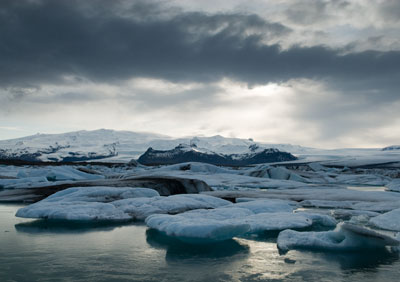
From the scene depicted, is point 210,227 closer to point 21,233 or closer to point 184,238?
point 184,238

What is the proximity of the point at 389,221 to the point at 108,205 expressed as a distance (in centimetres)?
721

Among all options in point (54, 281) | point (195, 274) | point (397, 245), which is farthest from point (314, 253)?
point (54, 281)

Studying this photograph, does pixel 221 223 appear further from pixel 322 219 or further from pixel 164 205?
pixel 164 205

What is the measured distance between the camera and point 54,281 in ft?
14.1

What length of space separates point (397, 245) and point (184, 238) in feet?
12.1

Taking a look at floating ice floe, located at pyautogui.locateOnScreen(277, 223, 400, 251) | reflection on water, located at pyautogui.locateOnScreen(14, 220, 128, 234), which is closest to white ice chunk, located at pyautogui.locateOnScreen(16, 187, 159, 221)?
reflection on water, located at pyautogui.locateOnScreen(14, 220, 128, 234)

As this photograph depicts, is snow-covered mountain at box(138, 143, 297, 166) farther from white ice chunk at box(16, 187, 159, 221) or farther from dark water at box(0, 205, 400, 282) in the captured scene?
dark water at box(0, 205, 400, 282)

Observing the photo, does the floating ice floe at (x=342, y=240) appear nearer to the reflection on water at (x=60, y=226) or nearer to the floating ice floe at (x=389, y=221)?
the floating ice floe at (x=389, y=221)

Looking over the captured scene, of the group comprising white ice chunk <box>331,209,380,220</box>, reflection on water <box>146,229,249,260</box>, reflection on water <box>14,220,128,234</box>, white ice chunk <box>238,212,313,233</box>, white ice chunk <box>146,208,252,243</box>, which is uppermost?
white ice chunk <box>146,208,252,243</box>

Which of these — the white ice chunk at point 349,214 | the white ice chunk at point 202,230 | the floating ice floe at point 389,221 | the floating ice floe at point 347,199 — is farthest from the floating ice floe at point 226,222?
the floating ice floe at point 347,199

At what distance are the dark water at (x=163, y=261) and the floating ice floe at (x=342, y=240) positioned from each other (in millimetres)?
199

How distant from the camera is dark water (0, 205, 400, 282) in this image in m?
4.57

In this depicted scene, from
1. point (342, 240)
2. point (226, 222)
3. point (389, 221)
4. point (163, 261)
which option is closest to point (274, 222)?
point (226, 222)

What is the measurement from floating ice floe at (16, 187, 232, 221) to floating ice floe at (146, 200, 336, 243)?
1320 millimetres
